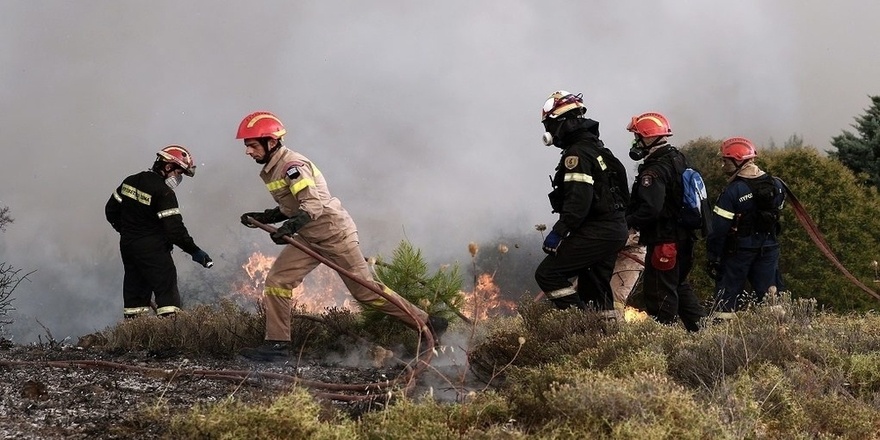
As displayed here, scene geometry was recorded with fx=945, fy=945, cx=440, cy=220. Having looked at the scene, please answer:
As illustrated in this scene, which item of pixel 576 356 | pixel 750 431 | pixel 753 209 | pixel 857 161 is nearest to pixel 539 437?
pixel 750 431

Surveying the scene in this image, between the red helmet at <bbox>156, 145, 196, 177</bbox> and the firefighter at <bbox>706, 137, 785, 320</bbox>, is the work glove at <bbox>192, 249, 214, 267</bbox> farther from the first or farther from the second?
the firefighter at <bbox>706, 137, 785, 320</bbox>

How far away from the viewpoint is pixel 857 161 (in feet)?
71.2

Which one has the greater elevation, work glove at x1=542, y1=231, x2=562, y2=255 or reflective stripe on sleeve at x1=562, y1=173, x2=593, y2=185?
reflective stripe on sleeve at x1=562, y1=173, x2=593, y2=185

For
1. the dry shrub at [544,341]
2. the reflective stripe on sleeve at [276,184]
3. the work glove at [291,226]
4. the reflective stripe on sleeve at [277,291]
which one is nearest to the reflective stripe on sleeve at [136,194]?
the reflective stripe on sleeve at [276,184]

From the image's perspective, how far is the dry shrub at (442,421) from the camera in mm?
4223

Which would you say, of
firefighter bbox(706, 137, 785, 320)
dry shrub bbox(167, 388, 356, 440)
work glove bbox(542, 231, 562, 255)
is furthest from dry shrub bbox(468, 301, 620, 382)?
firefighter bbox(706, 137, 785, 320)

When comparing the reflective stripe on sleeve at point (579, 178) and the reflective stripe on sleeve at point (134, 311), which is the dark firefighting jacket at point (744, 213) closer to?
the reflective stripe on sleeve at point (579, 178)

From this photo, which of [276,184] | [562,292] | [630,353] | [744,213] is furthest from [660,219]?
[276,184]

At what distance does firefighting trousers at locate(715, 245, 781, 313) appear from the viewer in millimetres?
9711

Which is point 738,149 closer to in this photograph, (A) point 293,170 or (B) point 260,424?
(A) point 293,170

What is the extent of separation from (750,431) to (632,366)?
1.09m

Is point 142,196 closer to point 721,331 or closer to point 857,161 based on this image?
point 721,331

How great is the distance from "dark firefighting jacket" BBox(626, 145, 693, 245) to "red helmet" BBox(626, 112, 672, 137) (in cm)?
14

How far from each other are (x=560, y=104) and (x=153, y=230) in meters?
4.78
